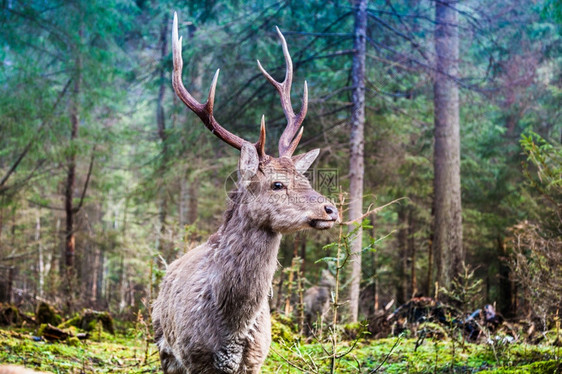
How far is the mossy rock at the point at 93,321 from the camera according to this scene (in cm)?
810

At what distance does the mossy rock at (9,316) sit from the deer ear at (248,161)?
6257mm

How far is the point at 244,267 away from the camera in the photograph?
3.77 meters

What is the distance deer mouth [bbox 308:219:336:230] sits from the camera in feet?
11.7

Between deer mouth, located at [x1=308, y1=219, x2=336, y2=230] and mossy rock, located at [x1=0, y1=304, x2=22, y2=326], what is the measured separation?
265 inches

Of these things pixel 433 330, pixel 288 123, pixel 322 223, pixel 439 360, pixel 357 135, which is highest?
pixel 357 135

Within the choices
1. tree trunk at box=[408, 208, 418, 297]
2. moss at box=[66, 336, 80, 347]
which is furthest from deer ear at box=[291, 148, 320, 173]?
tree trunk at box=[408, 208, 418, 297]

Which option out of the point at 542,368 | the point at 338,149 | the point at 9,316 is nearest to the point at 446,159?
the point at 338,149

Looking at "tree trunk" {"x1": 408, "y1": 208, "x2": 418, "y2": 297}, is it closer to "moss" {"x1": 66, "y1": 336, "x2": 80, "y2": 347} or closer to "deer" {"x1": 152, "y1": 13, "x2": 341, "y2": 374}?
"moss" {"x1": 66, "y1": 336, "x2": 80, "y2": 347}

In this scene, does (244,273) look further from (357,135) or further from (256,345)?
(357,135)

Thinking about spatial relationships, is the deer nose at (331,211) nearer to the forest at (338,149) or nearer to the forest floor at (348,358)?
the forest floor at (348,358)

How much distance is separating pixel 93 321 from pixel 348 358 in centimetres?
478

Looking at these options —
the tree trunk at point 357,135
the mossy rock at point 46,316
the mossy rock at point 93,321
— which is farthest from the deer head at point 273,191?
the mossy rock at point 46,316

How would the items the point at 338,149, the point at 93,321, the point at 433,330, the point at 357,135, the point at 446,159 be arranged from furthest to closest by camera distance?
1. the point at 338,149
2. the point at 446,159
3. the point at 357,135
4. the point at 93,321
5. the point at 433,330

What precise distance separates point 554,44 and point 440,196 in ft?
18.9
